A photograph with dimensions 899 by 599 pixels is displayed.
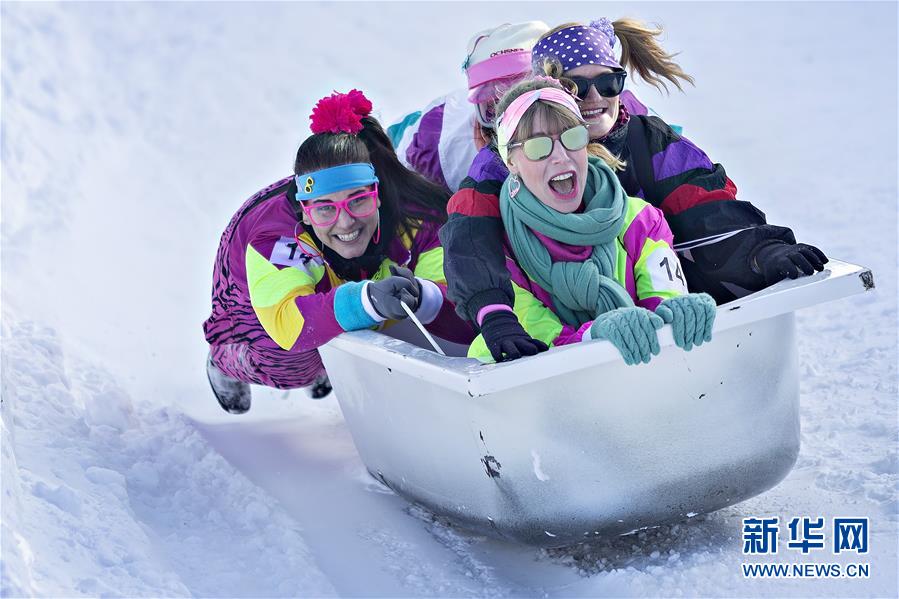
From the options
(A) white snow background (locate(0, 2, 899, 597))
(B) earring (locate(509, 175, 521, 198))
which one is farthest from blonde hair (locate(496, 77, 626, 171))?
(A) white snow background (locate(0, 2, 899, 597))

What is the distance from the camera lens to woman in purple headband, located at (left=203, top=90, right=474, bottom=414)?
3.13 m

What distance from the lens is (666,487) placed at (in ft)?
8.82

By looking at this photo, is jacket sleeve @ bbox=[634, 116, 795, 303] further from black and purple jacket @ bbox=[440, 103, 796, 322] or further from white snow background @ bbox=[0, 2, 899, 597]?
white snow background @ bbox=[0, 2, 899, 597]

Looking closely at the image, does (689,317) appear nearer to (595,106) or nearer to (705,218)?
(705,218)

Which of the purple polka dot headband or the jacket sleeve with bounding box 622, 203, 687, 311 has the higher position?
the purple polka dot headband

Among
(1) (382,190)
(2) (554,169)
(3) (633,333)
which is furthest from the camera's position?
(1) (382,190)

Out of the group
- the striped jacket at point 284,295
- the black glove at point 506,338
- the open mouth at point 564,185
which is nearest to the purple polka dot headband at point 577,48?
the open mouth at point 564,185

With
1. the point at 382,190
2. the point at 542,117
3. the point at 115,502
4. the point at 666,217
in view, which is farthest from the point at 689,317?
the point at 115,502

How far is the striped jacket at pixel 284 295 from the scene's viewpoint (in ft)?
10.3

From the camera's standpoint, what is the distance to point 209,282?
5527 millimetres

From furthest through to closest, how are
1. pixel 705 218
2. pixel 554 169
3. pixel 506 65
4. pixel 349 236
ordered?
pixel 506 65 < pixel 349 236 < pixel 705 218 < pixel 554 169

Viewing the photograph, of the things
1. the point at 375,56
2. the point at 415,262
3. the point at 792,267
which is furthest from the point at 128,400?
the point at 375,56

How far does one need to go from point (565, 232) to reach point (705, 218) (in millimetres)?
568

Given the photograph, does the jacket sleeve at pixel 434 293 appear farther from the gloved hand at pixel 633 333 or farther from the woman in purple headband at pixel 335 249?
the gloved hand at pixel 633 333
